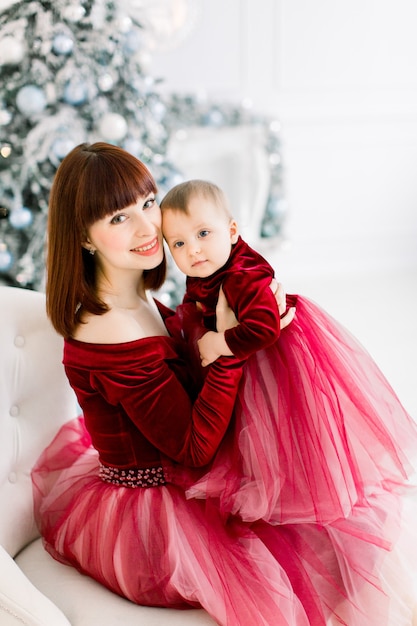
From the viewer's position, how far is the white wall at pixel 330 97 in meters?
5.24

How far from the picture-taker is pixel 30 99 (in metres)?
2.99

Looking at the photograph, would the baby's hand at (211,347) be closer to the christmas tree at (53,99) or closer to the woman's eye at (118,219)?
the woman's eye at (118,219)

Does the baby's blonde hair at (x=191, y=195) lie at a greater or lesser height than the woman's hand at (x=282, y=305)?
greater

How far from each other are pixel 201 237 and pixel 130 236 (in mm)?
145

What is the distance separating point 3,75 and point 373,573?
2.56 meters

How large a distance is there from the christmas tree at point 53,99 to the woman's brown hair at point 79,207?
1703mm

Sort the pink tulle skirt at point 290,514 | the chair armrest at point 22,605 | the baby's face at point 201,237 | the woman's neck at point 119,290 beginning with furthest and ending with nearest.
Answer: the woman's neck at point 119,290
the baby's face at point 201,237
the pink tulle skirt at point 290,514
the chair armrest at point 22,605

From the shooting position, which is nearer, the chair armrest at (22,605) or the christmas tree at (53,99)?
the chair armrest at (22,605)

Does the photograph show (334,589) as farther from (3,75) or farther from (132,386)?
(3,75)

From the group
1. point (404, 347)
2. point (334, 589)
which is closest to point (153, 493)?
point (334, 589)

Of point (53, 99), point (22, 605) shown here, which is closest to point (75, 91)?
point (53, 99)

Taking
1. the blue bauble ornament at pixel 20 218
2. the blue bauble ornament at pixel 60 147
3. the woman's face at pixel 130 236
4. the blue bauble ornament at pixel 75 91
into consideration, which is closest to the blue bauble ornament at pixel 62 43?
the blue bauble ornament at pixel 75 91

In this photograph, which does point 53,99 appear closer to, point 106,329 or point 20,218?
point 20,218

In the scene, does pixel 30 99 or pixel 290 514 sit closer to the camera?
pixel 290 514
